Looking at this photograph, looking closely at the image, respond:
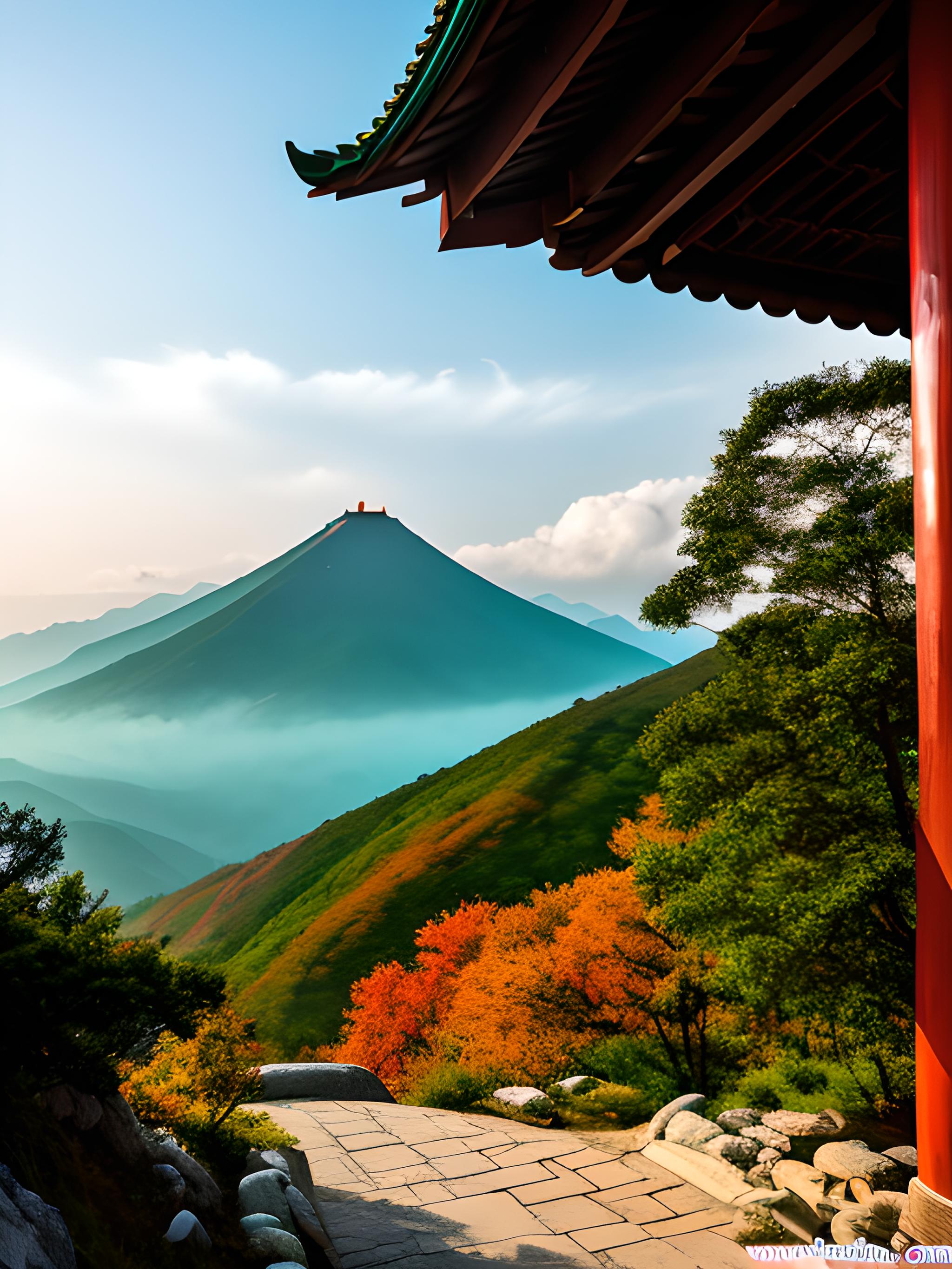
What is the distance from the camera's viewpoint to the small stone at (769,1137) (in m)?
6.94

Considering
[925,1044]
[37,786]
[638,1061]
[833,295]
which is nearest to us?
[925,1044]

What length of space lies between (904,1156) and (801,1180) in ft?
2.70

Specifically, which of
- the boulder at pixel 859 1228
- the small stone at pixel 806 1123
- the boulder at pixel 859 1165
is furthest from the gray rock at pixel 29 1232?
the small stone at pixel 806 1123

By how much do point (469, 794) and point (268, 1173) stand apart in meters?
39.6

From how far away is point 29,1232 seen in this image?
307 cm

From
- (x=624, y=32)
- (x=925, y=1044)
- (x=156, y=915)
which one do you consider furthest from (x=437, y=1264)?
(x=156, y=915)

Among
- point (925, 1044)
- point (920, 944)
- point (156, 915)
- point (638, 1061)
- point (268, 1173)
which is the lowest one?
point (156, 915)

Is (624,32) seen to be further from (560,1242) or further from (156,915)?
(156,915)

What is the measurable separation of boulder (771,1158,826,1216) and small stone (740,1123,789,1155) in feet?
1.98

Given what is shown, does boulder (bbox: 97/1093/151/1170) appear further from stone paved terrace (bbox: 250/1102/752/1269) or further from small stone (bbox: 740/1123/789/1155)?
small stone (bbox: 740/1123/789/1155)

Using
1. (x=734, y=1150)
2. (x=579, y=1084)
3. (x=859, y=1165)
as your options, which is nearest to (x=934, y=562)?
(x=859, y=1165)

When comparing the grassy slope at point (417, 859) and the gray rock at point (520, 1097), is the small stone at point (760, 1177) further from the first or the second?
the grassy slope at point (417, 859)

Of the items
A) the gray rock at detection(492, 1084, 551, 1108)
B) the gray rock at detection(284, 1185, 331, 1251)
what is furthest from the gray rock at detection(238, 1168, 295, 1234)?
the gray rock at detection(492, 1084, 551, 1108)

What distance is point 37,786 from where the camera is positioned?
101m
